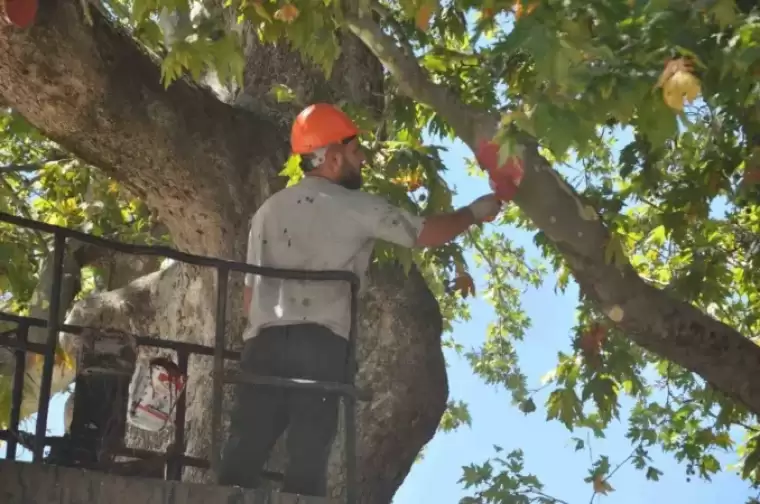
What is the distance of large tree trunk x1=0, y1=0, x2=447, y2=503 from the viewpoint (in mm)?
4918

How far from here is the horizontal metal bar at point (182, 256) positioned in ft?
11.2

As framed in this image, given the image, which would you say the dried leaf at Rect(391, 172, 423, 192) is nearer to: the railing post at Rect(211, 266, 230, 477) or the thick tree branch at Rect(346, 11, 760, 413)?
the thick tree branch at Rect(346, 11, 760, 413)

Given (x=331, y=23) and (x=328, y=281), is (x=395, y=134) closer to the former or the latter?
(x=331, y=23)

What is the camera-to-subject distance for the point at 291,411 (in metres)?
3.92

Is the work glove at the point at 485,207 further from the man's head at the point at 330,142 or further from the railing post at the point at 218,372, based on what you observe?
the railing post at the point at 218,372

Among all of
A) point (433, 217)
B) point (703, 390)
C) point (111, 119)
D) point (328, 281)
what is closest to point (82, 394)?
point (328, 281)

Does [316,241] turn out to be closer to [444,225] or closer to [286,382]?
[444,225]

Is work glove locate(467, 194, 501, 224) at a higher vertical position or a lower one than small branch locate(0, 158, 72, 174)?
lower

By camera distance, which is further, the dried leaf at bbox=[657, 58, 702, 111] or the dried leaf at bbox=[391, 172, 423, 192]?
the dried leaf at bbox=[391, 172, 423, 192]

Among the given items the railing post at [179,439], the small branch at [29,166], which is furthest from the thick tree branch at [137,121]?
the small branch at [29,166]

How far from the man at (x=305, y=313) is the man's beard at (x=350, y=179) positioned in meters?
0.12

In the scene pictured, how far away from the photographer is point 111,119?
5.10m

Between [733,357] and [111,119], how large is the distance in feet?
10.7

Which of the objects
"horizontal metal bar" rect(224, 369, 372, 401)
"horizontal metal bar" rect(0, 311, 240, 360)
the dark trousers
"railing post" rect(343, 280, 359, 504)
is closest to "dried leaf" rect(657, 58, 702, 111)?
"railing post" rect(343, 280, 359, 504)
